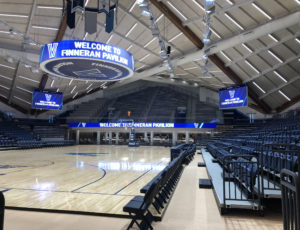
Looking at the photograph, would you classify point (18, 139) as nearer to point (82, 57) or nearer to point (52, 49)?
point (52, 49)

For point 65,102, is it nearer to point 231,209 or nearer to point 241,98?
point 241,98

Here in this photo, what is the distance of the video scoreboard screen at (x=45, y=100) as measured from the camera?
2121 centimetres

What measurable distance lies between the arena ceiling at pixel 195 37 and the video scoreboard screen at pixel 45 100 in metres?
1.38

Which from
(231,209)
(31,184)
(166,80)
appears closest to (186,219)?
A: (231,209)

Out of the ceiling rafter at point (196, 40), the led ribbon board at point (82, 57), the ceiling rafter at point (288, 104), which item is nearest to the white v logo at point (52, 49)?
the led ribbon board at point (82, 57)

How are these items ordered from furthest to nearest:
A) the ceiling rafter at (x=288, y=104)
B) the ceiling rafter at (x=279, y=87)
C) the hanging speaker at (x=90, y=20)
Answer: the ceiling rafter at (x=288, y=104), the ceiling rafter at (x=279, y=87), the hanging speaker at (x=90, y=20)

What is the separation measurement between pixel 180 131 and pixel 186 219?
77.7ft

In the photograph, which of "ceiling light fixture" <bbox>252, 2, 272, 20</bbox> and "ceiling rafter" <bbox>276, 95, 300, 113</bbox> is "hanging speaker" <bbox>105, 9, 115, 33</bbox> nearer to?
"ceiling light fixture" <bbox>252, 2, 272, 20</bbox>

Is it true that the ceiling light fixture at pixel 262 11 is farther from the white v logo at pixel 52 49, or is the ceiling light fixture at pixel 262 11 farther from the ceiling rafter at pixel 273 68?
the white v logo at pixel 52 49

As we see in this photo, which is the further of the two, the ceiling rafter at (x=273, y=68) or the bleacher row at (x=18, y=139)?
the bleacher row at (x=18, y=139)

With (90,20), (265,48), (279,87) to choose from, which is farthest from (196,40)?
(90,20)

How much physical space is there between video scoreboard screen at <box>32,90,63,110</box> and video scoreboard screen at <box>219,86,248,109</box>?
49.8 ft

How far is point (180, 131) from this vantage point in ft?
89.8

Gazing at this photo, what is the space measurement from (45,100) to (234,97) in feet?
55.1
